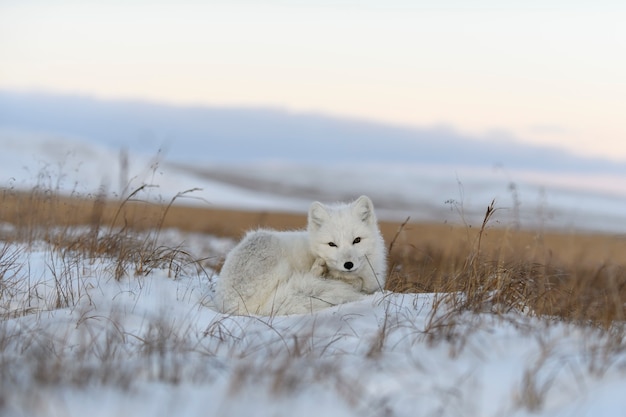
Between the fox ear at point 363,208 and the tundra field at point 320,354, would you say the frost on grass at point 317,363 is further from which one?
the fox ear at point 363,208

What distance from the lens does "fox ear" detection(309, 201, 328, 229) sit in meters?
5.29

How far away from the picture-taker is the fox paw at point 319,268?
16.6 feet

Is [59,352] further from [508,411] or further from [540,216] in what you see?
[540,216]

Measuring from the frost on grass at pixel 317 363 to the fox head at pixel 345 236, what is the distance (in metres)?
0.65

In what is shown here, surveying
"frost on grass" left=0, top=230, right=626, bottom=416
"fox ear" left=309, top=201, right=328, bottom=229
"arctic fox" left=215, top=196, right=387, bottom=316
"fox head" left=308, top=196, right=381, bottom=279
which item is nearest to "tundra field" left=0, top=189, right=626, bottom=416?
"frost on grass" left=0, top=230, right=626, bottom=416

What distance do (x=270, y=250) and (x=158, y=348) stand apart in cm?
201

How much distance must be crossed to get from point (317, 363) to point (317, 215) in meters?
2.33

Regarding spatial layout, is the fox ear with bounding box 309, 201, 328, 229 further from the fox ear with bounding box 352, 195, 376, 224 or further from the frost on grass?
the frost on grass

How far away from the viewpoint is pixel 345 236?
203 inches

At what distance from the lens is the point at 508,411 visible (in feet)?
9.02

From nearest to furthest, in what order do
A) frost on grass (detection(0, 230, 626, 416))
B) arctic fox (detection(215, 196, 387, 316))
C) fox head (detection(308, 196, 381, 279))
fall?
frost on grass (detection(0, 230, 626, 416))
arctic fox (detection(215, 196, 387, 316))
fox head (detection(308, 196, 381, 279))

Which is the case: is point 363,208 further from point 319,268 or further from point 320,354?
point 320,354

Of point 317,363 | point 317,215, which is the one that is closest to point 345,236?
point 317,215

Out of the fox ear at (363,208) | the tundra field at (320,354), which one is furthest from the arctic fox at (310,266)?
the tundra field at (320,354)
